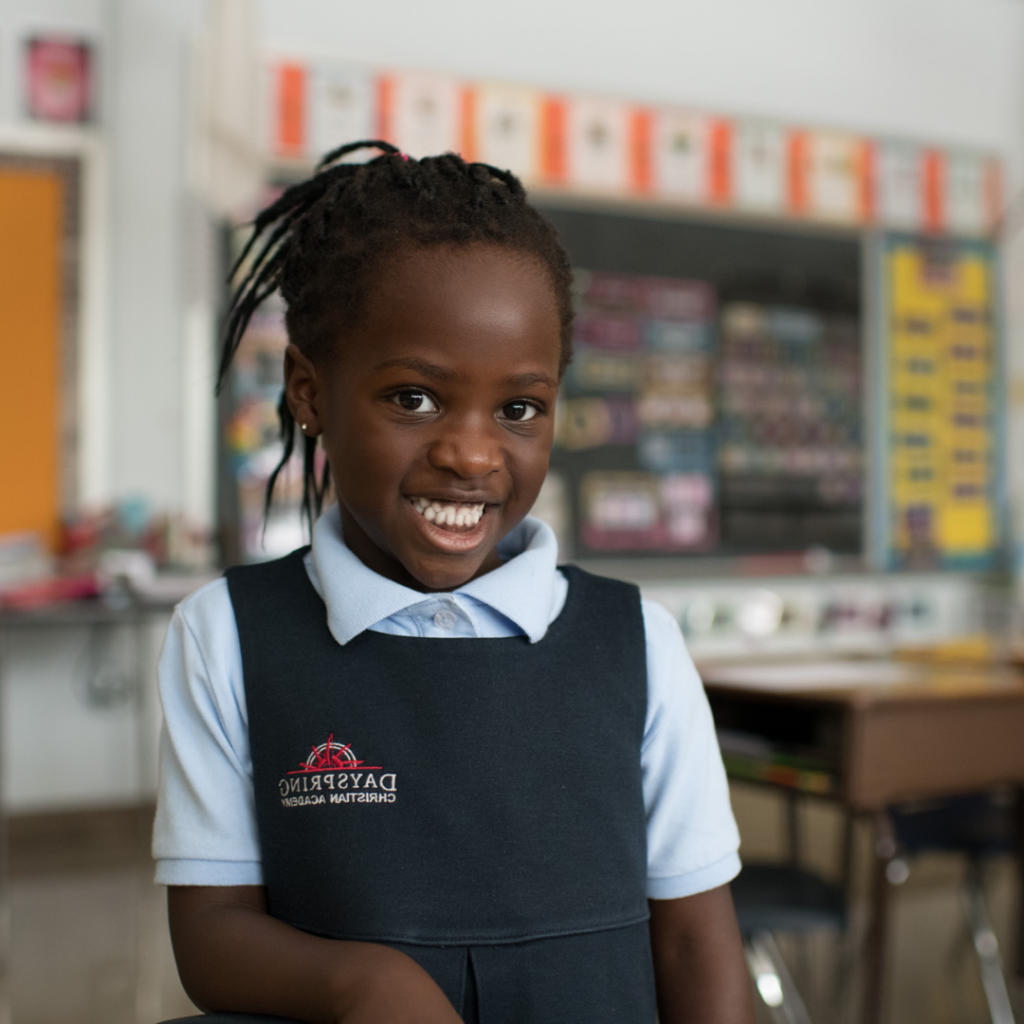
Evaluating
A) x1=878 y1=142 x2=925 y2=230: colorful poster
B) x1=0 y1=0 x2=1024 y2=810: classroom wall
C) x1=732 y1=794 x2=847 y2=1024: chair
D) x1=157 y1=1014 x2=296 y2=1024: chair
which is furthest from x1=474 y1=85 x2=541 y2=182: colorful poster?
x1=157 y1=1014 x2=296 y2=1024: chair

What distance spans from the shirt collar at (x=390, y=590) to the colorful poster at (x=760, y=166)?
3.60 metres

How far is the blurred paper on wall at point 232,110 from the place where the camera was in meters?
3.11

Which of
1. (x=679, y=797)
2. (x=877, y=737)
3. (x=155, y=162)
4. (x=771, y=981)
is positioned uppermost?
(x=155, y=162)

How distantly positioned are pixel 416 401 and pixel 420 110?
3.25m

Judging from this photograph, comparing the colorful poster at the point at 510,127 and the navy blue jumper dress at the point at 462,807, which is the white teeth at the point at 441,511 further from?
the colorful poster at the point at 510,127

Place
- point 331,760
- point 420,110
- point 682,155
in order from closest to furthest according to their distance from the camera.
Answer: point 331,760, point 420,110, point 682,155

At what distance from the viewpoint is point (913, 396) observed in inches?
171

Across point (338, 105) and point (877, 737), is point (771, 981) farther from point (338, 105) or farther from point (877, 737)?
point (338, 105)

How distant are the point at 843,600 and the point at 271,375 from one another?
2.18 m

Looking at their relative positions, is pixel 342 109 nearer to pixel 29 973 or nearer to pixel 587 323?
pixel 587 323

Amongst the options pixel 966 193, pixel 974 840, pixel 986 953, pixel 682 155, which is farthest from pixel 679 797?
pixel 966 193

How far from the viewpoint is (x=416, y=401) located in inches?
28.4

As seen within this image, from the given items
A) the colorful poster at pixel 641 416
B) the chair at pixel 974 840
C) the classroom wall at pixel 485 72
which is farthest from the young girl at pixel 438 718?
the colorful poster at pixel 641 416

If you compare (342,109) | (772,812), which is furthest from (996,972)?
(342,109)
